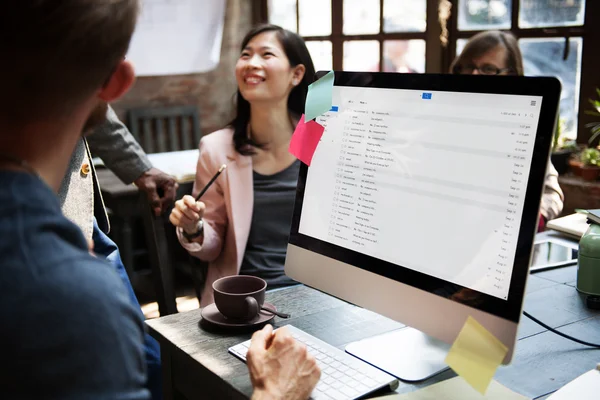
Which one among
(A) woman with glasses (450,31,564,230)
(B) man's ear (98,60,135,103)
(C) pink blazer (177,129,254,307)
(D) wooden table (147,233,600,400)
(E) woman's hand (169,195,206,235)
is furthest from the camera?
(A) woman with glasses (450,31,564,230)

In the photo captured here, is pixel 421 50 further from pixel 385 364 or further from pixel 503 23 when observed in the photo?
pixel 385 364

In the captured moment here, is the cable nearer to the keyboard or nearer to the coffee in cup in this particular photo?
the keyboard

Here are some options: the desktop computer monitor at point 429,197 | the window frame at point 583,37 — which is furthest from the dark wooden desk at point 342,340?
the window frame at point 583,37

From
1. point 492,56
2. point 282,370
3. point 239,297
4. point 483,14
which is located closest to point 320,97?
point 239,297

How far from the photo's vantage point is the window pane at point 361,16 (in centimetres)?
397

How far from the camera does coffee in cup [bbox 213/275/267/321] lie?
1.12m

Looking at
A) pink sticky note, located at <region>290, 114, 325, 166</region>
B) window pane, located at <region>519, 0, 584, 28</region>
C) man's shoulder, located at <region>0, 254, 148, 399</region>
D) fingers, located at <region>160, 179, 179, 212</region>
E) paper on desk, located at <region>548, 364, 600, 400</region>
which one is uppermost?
window pane, located at <region>519, 0, 584, 28</region>

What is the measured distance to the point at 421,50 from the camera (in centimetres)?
368

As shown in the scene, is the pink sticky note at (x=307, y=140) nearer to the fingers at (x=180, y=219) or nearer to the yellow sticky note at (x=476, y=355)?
the yellow sticky note at (x=476, y=355)

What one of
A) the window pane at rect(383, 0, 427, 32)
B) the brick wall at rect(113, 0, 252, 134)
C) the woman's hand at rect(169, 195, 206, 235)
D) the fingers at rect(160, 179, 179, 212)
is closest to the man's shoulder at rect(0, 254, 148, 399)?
the woman's hand at rect(169, 195, 206, 235)

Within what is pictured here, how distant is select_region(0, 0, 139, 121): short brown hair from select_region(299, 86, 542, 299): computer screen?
503 mm

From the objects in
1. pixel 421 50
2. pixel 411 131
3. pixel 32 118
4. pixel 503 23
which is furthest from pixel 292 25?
pixel 32 118

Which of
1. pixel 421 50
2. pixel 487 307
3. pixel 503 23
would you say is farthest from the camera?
pixel 421 50

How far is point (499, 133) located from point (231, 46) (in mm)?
4476
